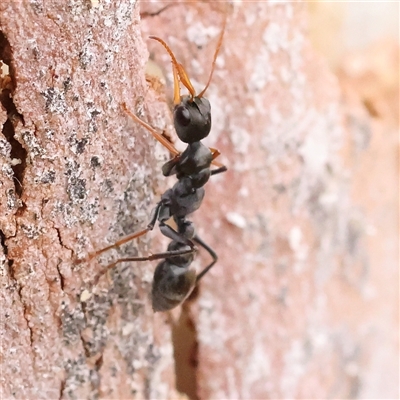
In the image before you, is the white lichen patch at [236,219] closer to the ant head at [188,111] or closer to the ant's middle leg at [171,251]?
the ant's middle leg at [171,251]

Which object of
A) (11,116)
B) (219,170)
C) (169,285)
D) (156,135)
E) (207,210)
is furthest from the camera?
(207,210)

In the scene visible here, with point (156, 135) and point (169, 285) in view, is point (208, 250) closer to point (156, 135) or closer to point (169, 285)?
point (169, 285)

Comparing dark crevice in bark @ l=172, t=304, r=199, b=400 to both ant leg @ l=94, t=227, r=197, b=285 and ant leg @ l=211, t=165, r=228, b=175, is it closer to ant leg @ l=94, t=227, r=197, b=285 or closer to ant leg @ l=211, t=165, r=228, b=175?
ant leg @ l=94, t=227, r=197, b=285

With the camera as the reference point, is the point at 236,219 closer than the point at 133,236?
No

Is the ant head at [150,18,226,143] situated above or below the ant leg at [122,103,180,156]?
above

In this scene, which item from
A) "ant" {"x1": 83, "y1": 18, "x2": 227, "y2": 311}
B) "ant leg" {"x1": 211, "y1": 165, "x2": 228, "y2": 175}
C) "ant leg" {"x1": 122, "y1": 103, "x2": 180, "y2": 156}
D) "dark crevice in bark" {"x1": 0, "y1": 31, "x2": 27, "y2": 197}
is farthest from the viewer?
"ant leg" {"x1": 211, "y1": 165, "x2": 228, "y2": 175}

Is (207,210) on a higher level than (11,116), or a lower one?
higher

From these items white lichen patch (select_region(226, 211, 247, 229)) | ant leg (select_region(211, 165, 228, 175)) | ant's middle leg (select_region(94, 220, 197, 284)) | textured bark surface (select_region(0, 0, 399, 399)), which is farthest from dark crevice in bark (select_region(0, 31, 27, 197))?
white lichen patch (select_region(226, 211, 247, 229))

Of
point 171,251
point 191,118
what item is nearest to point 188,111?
point 191,118
